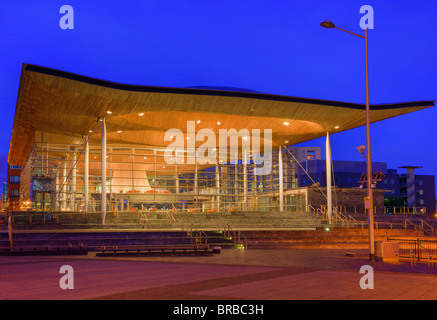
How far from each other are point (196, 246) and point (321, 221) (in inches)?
772

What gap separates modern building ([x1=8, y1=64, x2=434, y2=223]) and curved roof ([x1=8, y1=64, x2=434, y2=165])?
0.22ft

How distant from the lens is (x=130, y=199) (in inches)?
1889

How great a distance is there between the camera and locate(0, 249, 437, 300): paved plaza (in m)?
10.2

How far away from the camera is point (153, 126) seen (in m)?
42.7

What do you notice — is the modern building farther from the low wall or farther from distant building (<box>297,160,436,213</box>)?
distant building (<box>297,160,436,213</box>)

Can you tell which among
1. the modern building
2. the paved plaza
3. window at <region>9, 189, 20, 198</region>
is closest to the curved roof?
the modern building

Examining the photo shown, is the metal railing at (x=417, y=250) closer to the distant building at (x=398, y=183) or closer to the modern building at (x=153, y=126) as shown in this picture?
the modern building at (x=153, y=126)

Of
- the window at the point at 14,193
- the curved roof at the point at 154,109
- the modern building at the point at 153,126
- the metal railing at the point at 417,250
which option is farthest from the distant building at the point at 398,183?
the metal railing at the point at 417,250

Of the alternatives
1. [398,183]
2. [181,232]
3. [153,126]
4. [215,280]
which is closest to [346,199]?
[153,126]

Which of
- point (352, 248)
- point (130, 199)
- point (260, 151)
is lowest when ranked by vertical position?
point (352, 248)
